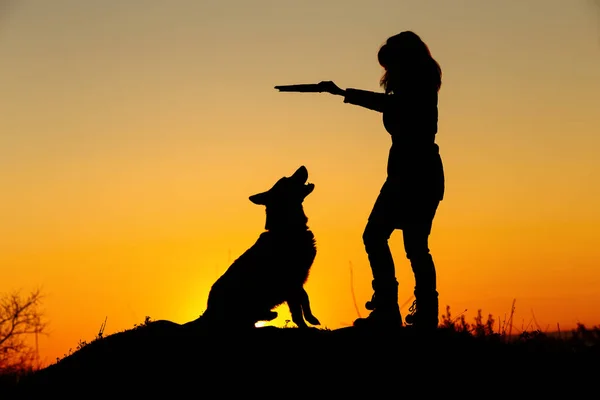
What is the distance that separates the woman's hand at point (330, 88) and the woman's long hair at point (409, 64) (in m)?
0.53

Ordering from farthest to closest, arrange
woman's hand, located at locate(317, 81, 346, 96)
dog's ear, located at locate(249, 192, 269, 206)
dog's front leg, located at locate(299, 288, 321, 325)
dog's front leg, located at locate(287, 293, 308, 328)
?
dog's ear, located at locate(249, 192, 269, 206) → dog's front leg, located at locate(299, 288, 321, 325) → dog's front leg, located at locate(287, 293, 308, 328) → woman's hand, located at locate(317, 81, 346, 96)

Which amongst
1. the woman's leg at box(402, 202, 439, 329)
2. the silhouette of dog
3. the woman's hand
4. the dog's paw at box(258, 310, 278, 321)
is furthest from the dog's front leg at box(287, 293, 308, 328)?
the woman's hand

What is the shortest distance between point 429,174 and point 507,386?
216 cm

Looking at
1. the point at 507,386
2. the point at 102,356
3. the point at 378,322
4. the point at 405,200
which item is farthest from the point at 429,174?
the point at 102,356

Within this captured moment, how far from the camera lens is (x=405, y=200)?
24.5ft

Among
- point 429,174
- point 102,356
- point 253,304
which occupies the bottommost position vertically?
point 102,356

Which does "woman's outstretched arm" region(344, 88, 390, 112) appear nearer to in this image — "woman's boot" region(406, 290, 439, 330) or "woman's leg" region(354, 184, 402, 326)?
"woman's leg" region(354, 184, 402, 326)

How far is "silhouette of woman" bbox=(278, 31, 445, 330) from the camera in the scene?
7441 millimetres

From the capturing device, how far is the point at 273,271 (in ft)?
30.5

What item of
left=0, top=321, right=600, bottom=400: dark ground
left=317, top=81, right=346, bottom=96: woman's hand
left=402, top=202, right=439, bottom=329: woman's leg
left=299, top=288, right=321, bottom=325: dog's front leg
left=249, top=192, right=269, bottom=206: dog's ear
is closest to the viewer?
left=0, top=321, right=600, bottom=400: dark ground

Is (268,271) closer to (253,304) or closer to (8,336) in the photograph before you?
(253,304)

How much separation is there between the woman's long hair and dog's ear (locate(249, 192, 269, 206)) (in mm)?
2861

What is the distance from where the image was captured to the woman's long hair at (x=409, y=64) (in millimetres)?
7590

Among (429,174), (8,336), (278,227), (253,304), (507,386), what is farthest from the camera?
(8,336)
